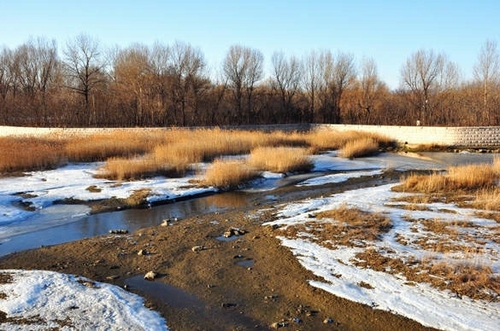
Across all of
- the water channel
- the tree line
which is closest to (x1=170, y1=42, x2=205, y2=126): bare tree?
the tree line

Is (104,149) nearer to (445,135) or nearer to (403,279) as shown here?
(403,279)

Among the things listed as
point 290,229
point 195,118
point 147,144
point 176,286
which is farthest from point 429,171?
point 195,118

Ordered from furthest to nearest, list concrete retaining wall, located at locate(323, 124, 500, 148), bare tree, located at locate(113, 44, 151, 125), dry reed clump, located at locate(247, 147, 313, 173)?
bare tree, located at locate(113, 44, 151, 125)
concrete retaining wall, located at locate(323, 124, 500, 148)
dry reed clump, located at locate(247, 147, 313, 173)

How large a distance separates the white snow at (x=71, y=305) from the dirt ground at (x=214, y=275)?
9.1 inches

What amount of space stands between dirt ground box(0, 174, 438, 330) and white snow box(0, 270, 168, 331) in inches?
9.1

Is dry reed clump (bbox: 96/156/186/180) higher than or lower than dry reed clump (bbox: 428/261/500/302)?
higher

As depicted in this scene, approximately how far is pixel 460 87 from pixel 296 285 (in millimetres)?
43514

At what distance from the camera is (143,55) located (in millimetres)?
42562

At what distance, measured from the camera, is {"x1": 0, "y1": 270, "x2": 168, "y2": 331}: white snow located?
14.9ft

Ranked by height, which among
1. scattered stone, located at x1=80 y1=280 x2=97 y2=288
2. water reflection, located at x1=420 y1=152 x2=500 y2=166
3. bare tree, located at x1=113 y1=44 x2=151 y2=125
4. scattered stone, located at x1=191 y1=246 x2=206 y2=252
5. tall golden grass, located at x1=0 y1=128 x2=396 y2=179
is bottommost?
scattered stone, located at x1=80 y1=280 x2=97 y2=288

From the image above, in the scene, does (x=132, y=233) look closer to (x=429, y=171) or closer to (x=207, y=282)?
(x=207, y=282)

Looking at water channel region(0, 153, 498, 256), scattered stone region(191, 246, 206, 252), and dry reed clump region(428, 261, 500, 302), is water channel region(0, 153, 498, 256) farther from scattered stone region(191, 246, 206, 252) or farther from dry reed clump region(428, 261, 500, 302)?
dry reed clump region(428, 261, 500, 302)

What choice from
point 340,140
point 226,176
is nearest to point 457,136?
point 340,140

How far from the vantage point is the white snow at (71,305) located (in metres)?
4.55
